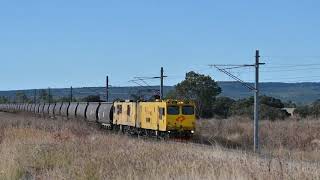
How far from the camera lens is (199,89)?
97250mm

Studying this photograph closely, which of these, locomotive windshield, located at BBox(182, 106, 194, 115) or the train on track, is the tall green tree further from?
locomotive windshield, located at BBox(182, 106, 194, 115)

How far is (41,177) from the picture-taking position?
13.8 m

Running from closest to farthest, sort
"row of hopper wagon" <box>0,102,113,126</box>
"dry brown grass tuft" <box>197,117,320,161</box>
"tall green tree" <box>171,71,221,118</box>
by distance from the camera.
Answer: "dry brown grass tuft" <box>197,117,320,161</box> < "row of hopper wagon" <box>0,102,113,126</box> < "tall green tree" <box>171,71,221,118</box>

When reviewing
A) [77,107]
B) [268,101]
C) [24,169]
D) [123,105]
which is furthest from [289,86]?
[24,169]

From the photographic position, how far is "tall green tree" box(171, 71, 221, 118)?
96.5m

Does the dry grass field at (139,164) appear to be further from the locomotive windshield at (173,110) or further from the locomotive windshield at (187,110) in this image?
the locomotive windshield at (187,110)

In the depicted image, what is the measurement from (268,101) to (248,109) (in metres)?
12.2

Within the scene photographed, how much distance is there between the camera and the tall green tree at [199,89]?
317ft

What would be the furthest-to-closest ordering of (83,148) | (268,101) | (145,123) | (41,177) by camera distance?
(268,101) → (145,123) → (83,148) → (41,177)

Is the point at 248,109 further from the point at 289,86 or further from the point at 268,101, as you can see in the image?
the point at 289,86

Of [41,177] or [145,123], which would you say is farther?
[145,123]

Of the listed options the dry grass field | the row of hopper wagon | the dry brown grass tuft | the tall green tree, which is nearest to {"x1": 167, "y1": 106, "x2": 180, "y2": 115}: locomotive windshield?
the dry brown grass tuft

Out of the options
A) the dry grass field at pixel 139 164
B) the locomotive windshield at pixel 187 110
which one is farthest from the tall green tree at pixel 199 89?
the dry grass field at pixel 139 164

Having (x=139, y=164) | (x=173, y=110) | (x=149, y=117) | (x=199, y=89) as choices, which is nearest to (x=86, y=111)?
(x=149, y=117)
